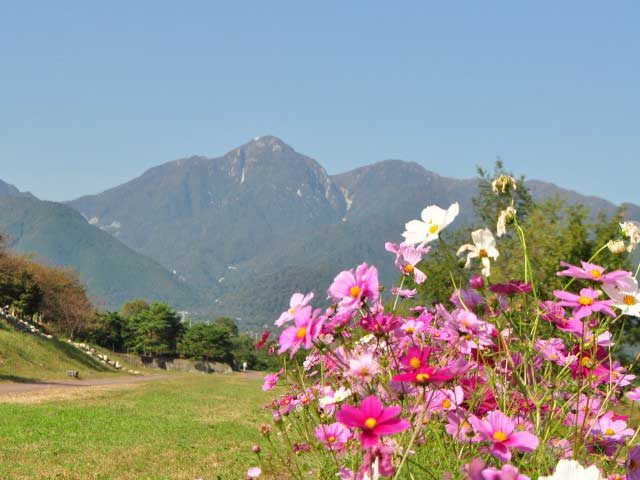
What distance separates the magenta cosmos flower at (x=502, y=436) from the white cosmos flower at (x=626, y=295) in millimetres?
495

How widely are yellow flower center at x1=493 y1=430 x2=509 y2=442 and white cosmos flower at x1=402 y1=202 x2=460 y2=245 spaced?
0.60 meters

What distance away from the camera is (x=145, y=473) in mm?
7492

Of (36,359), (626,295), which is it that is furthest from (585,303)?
(36,359)

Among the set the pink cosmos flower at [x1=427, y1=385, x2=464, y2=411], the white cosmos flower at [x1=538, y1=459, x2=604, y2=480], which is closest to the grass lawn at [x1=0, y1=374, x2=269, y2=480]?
the pink cosmos flower at [x1=427, y1=385, x2=464, y2=411]

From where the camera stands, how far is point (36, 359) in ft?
94.3

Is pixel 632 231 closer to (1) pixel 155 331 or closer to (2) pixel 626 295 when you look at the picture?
(2) pixel 626 295

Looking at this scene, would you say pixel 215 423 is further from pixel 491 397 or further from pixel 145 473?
pixel 491 397

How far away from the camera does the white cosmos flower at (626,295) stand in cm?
173

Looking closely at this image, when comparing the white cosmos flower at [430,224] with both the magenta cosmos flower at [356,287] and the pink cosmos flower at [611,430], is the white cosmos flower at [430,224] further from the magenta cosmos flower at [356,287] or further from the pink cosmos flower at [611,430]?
the pink cosmos flower at [611,430]

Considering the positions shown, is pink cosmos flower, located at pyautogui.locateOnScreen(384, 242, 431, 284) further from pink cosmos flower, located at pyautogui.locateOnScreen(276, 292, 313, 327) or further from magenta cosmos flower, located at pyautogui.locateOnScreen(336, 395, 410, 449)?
magenta cosmos flower, located at pyautogui.locateOnScreen(336, 395, 410, 449)

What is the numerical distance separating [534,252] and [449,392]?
66.4ft

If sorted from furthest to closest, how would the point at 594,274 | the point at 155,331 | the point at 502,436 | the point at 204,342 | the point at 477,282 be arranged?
the point at 204,342, the point at 155,331, the point at 477,282, the point at 594,274, the point at 502,436

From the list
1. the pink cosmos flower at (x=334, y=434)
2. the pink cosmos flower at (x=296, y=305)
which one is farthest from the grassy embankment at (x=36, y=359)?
the pink cosmos flower at (x=296, y=305)

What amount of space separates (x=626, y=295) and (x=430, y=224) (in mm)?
636
